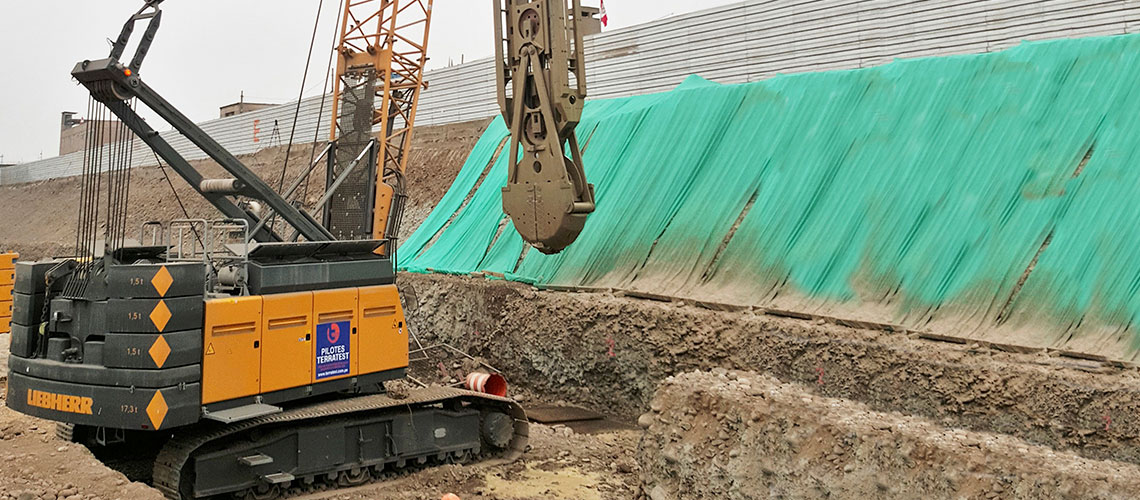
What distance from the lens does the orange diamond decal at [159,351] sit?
25.0 feet

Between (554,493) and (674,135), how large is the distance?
7.76 meters

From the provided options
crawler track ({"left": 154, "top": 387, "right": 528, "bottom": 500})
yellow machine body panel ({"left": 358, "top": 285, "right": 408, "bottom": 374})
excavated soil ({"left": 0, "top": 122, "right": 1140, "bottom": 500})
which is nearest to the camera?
excavated soil ({"left": 0, "top": 122, "right": 1140, "bottom": 500})

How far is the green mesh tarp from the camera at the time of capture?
9.74 metres

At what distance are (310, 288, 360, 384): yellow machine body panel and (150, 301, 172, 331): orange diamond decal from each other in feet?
4.89

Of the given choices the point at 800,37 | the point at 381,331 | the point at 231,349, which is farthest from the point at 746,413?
the point at 800,37

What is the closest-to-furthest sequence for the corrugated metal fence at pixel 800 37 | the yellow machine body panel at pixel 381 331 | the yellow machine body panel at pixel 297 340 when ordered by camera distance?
1. the yellow machine body panel at pixel 297 340
2. the yellow machine body panel at pixel 381 331
3. the corrugated metal fence at pixel 800 37

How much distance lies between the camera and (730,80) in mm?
16312

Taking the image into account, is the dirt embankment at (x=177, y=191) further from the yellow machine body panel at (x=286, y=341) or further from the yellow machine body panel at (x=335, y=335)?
the yellow machine body panel at (x=286, y=341)

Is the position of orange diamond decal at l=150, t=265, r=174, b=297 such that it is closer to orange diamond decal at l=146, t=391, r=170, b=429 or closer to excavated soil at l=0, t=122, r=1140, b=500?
orange diamond decal at l=146, t=391, r=170, b=429

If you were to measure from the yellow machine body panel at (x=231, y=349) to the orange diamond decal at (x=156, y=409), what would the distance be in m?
0.39

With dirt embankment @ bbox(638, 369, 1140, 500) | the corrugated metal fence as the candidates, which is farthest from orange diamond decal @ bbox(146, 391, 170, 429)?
the corrugated metal fence

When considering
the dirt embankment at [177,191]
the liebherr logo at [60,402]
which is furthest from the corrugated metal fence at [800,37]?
the liebherr logo at [60,402]

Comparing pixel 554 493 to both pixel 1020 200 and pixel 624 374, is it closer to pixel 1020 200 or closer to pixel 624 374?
pixel 624 374

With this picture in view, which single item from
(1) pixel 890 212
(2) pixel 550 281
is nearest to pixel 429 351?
(2) pixel 550 281
